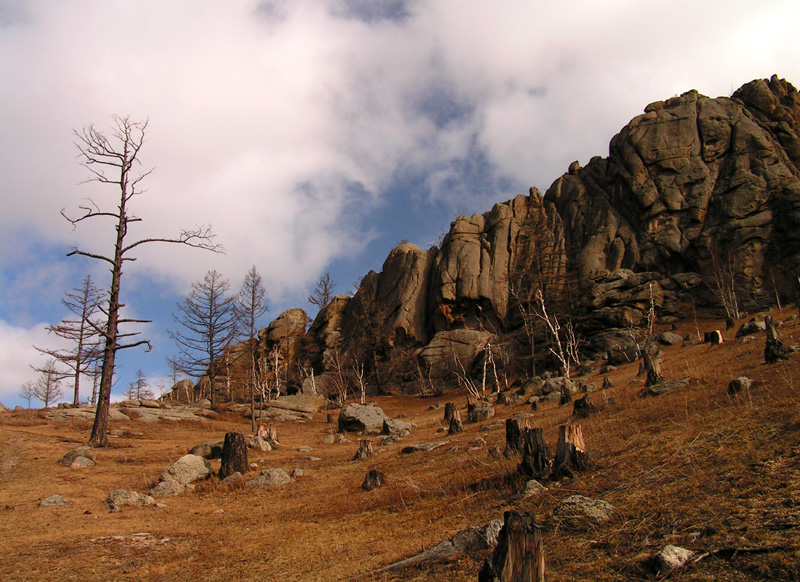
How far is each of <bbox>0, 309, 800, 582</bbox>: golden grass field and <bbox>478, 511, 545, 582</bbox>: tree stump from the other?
0.65m

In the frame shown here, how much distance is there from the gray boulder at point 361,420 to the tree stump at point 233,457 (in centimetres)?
998

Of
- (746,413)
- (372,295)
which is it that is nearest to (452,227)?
(372,295)

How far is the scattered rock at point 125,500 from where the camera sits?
930 centimetres

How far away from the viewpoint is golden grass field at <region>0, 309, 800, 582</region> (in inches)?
163

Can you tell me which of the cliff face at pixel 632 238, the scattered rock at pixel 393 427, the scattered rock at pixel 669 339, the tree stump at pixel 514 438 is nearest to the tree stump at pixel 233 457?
the tree stump at pixel 514 438

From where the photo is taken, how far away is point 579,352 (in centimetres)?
3834

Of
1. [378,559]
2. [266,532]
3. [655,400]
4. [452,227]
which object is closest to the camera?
[378,559]

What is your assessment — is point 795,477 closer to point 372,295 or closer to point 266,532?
point 266,532

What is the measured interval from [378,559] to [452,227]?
52.7m

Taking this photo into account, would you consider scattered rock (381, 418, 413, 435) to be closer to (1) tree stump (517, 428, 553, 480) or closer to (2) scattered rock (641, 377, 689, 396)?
(2) scattered rock (641, 377, 689, 396)

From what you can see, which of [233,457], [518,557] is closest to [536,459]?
[518,557]

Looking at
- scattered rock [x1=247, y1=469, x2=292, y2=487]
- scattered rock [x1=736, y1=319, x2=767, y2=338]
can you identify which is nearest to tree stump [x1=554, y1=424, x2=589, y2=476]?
scattered rock [x1=247, y1=469, x2=292, y2=487]

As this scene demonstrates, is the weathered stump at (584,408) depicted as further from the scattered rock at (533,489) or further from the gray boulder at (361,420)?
the gray boulder at (361,420)

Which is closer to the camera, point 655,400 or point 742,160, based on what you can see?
point 655,400
